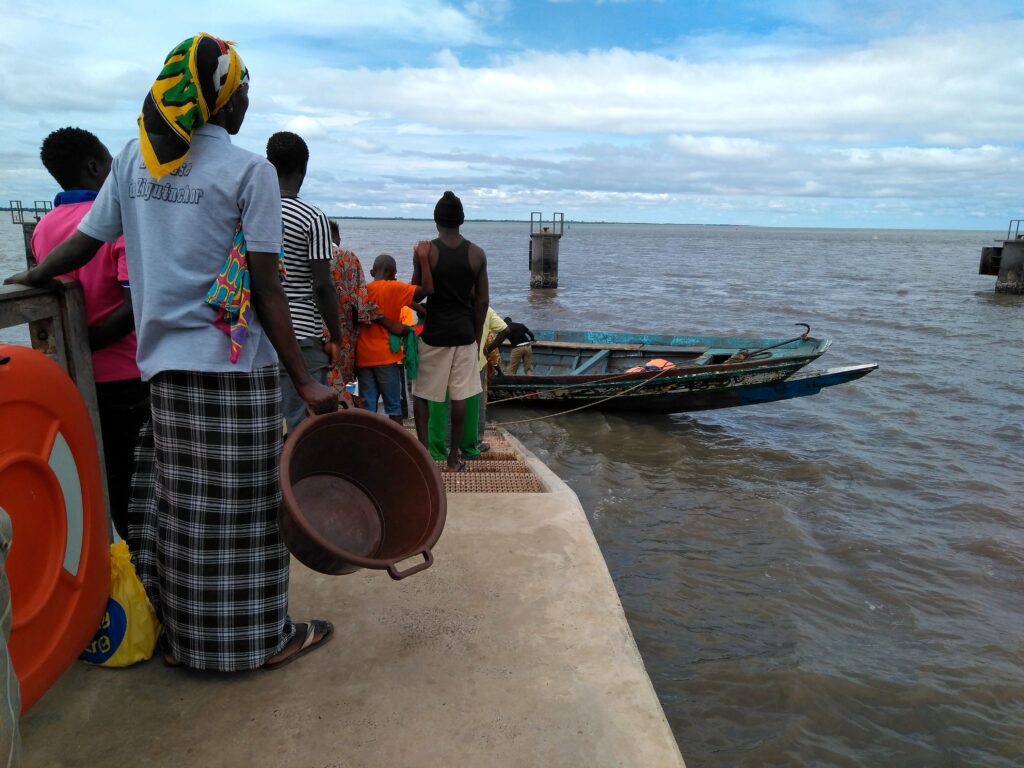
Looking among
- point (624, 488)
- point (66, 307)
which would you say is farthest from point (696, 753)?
point (624, 488)

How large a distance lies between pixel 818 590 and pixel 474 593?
341 centimetres

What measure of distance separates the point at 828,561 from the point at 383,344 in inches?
150

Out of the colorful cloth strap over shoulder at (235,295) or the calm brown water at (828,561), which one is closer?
the colorful cloth strap over shoulder at (235,295)

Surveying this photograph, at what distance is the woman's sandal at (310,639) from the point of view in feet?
7.60

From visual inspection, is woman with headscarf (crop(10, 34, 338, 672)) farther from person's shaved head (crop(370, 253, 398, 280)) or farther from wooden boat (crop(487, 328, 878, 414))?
wooden boat (crop(487, 328, 878, 414))

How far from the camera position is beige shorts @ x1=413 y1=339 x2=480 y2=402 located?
4660 mm

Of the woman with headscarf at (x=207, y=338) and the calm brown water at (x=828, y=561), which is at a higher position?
the woman with headscarf at (x=207, y=338)

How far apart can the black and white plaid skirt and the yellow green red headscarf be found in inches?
23.4

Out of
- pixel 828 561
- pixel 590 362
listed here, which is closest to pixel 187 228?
pixel 828 561

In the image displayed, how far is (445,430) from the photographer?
4.92m

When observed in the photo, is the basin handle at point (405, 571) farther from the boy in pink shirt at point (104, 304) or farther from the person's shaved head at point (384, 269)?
the person's shaved head at point (384, 269)

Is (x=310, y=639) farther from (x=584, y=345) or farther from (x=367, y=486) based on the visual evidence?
(x=584, y=345)

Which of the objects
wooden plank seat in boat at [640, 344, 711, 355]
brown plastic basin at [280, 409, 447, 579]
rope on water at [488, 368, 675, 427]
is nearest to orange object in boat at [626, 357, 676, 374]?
rope on water at [488, 368, 675, 427]

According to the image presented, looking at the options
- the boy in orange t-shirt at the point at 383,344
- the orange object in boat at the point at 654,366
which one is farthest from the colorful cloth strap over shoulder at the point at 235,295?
the orange object in boat at the point at 654,366
